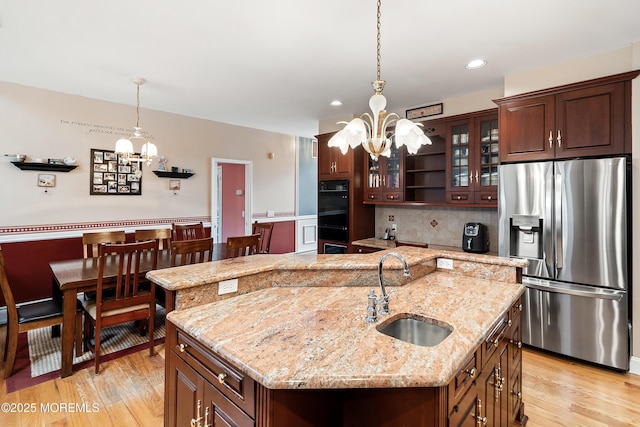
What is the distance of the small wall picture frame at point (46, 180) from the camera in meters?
3.86

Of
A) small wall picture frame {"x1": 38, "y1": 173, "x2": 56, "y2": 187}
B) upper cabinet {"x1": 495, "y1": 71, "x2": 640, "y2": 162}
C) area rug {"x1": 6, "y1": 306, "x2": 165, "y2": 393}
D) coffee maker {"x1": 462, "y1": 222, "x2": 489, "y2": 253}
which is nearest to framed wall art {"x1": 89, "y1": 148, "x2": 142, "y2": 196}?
small wall picture frame {"x1": 38, "y1": 173, "x2": 56, "y2": 187}

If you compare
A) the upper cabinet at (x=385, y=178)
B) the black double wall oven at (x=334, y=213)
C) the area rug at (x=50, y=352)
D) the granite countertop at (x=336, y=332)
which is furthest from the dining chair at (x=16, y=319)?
the upper cabinet at (x=385, y=178)

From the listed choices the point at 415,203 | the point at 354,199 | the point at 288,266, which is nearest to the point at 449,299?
the point at 288,266

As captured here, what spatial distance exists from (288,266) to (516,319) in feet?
4.71

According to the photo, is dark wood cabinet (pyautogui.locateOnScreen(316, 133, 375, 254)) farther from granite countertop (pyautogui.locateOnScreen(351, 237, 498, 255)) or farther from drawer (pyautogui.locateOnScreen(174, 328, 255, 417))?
drawer (pyautogui.locateOnScreen(174, 328, 255, 417))

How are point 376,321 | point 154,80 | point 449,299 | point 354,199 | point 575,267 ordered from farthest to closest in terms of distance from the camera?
point 354,199
point 154,80
point 575,267
point 449,299
point 376,321

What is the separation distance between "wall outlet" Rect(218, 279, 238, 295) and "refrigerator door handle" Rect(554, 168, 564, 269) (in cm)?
279

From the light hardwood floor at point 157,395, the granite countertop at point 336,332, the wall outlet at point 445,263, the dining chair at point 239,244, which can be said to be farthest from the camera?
the dining chair at point 239,244

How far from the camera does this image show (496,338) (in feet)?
5.22

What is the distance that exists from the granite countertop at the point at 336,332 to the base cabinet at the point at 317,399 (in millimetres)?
79

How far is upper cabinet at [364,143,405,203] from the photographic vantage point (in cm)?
436

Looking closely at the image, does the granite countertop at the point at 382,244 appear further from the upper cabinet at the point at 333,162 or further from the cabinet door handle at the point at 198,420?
the cabinet door handle at the point at 198,420

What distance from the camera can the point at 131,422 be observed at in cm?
206

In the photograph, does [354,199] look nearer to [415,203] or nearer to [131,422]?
[415,203]
